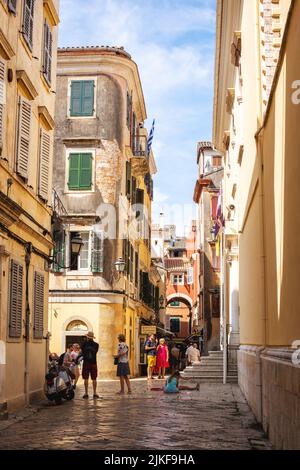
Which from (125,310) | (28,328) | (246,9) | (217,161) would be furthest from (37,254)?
(217,161)

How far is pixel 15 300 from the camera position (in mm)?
13852

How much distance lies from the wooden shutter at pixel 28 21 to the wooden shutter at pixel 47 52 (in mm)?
1476

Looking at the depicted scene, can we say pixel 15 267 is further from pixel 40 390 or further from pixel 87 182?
pixel 87 182

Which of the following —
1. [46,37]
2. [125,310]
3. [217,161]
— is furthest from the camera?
[217,161]

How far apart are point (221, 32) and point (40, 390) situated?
10.3 m

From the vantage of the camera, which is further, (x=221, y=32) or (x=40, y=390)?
(x=221, y=32)

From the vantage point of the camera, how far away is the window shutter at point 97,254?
2920 cm

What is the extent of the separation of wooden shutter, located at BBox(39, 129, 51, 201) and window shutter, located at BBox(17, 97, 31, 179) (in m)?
1.56

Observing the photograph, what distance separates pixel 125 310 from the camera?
31219mm

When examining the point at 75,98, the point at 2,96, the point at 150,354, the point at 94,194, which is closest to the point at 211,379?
the point at 150,354

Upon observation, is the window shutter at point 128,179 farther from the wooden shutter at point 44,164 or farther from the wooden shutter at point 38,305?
the wooden shutter at point 38,305

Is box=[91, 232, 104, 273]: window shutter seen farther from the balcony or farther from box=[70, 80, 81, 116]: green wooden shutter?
the balcony
